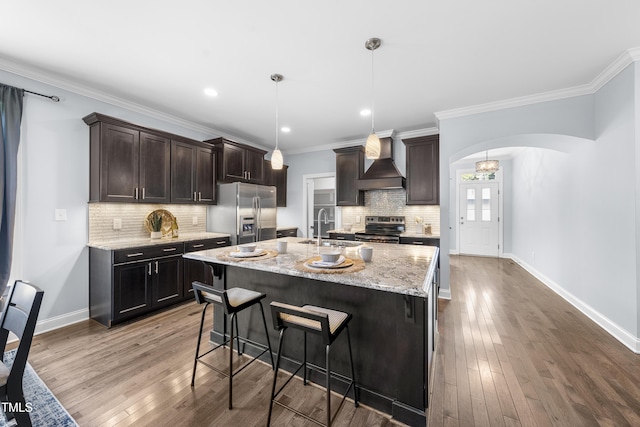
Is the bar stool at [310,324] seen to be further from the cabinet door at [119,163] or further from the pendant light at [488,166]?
the pendant light at [488,166]

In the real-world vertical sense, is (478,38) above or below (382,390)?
above

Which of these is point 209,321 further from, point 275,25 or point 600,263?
point 600,263

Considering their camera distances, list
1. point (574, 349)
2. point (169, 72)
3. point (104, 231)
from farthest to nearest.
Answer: point (104, 231) → point (169, 72) → point (574, 349)

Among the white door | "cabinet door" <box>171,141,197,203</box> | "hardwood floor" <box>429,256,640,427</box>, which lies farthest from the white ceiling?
the white door

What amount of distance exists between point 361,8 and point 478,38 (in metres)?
1.10

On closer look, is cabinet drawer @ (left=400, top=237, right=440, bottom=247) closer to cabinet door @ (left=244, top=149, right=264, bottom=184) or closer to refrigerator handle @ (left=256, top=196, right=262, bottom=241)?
refrigerator handle @ (left=256, top=196, right=262, bottom=241)

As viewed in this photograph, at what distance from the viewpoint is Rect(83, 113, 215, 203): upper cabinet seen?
3.08 meters

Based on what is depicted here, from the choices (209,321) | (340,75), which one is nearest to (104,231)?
(209,321)

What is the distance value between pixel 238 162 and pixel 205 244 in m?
1.63

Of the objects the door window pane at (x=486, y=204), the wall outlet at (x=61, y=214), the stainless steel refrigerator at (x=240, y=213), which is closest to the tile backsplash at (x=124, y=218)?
the wall outlet at (x=61, y=214)

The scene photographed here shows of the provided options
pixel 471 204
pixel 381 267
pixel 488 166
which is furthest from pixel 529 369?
pixel 471 204

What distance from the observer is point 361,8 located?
1895 mm

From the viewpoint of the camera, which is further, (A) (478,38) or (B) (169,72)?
(B) (169,72)

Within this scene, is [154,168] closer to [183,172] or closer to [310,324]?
[183,172]
